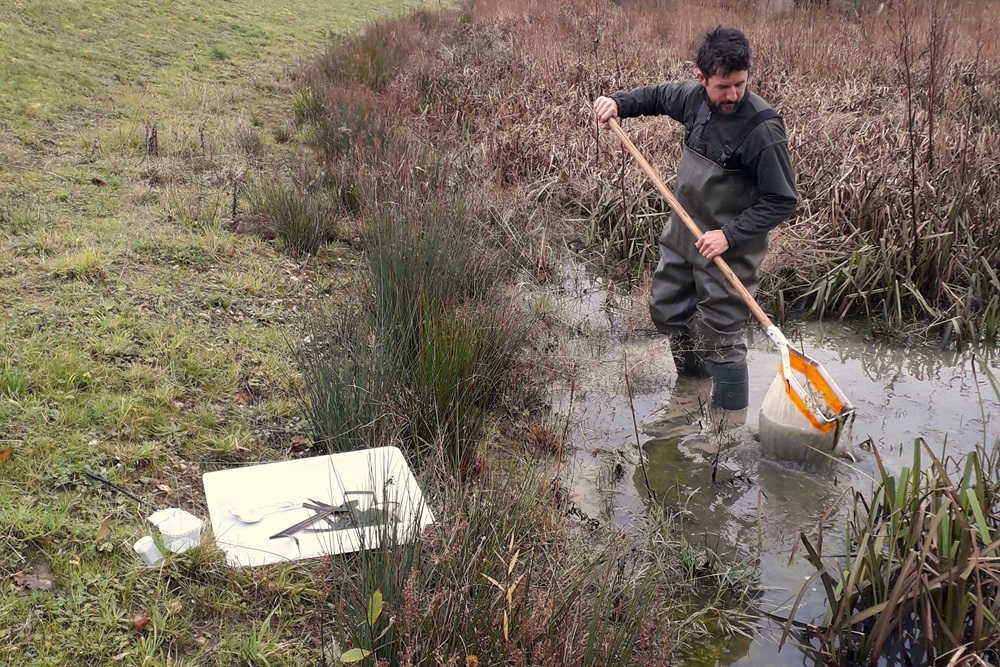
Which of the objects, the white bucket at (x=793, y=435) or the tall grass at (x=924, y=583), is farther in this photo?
the white bucket at (x=793, y=435)

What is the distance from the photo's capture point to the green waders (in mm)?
4098

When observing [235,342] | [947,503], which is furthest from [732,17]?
[947,503]

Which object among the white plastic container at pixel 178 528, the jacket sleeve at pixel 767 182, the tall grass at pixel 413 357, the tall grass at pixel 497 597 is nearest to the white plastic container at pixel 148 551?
the white plastic container at pixel 178 528

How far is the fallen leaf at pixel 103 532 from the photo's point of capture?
114 inches

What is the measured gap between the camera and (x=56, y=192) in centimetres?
586

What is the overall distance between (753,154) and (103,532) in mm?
3010

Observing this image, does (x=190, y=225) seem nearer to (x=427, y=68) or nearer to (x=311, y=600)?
(x=311, y=600)

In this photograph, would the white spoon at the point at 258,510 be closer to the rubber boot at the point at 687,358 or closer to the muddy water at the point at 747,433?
the muddy water at the point at 747,433

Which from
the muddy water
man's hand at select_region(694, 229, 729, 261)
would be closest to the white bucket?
the muddy water

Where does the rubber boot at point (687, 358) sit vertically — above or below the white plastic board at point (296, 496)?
below

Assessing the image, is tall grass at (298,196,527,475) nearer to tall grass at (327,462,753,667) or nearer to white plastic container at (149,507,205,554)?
tall grass at (327,462,753,667)

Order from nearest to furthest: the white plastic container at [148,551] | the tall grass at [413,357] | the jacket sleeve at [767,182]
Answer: the white plastic container at [148,551]
the tall grass at [413,357]
the jacket sleeve at [767,182]

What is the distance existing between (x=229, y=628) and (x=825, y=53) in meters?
8.80

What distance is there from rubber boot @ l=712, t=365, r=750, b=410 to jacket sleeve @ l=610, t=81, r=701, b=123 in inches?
50.6
